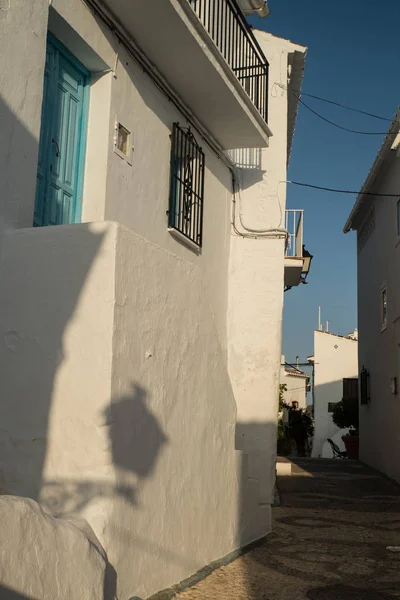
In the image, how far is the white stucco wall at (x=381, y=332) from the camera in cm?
1388

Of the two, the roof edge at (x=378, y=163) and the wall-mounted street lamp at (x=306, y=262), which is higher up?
the roof edge at (x=378, y=163)

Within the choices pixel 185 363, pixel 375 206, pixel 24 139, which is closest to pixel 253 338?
pixel 185 363

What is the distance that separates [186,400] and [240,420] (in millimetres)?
4997

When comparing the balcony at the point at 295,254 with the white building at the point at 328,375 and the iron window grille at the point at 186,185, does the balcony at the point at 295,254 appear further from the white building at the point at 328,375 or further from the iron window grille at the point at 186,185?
the white building at the point at 328,375

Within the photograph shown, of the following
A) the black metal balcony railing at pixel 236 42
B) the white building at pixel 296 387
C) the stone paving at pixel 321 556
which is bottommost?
the stone paving at pixel 321 556

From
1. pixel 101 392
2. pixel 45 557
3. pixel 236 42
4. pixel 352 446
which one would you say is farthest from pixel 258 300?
pixel 352 446

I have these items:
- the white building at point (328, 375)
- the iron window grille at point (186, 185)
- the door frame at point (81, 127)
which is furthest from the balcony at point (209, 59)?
the white building at point (328, 375)

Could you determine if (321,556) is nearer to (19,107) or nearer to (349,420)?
(19,107)

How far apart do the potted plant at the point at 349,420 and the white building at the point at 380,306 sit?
237cm

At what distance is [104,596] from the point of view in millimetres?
3543

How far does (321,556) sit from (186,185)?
4.42 metres

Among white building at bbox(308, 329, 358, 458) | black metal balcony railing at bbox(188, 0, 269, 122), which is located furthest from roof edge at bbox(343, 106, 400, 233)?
white building at bbox(308, 329, 358, 458)

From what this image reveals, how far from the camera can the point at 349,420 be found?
21.8 meters

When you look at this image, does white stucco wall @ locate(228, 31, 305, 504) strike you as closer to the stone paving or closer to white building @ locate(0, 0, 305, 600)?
white building @ locate(0, 0, 305, 600)
